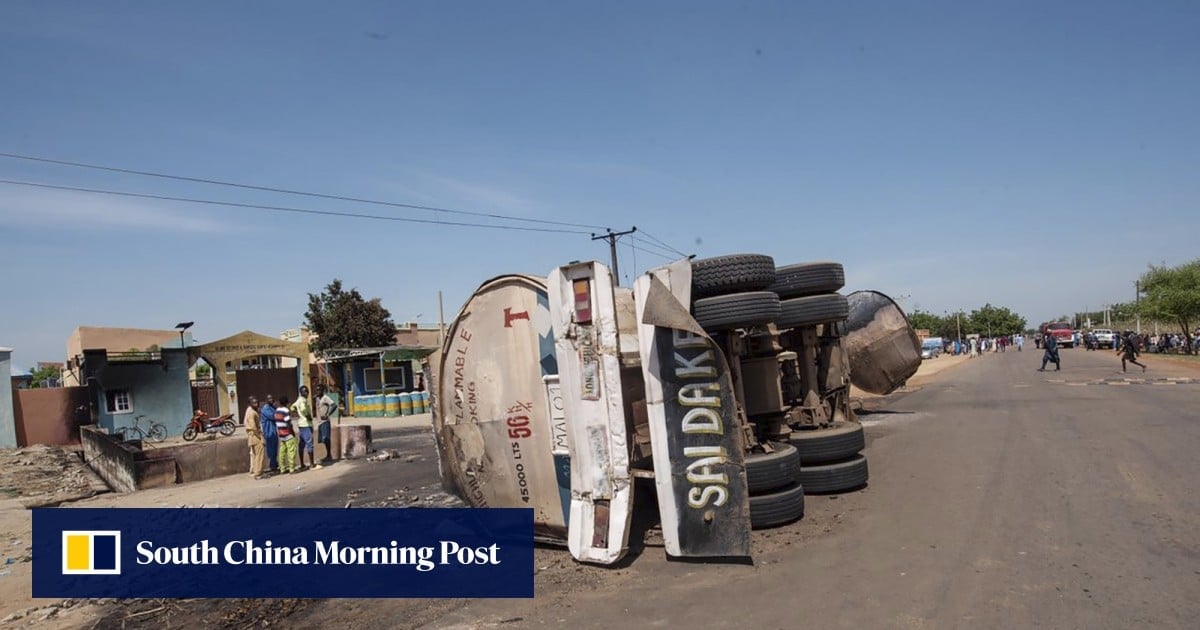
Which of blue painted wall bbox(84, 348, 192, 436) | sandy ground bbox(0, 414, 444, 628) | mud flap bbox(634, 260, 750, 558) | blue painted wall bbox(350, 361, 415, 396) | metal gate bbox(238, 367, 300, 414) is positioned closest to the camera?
mud flap bbox(634, 260, 750, 558)

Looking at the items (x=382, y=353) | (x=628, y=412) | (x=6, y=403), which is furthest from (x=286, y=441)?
(x=6, y=403)

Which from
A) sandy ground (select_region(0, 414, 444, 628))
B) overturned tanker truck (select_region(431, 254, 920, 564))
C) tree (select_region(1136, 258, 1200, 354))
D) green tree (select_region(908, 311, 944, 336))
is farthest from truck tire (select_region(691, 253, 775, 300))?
green tree (select_region(908, 311, 944, 336))

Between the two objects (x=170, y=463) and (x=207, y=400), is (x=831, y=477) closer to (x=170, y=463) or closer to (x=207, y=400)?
(x=170, y=463)

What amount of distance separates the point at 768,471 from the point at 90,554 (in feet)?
22.7

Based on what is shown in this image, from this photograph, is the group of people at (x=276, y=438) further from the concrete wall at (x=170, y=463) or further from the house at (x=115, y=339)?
the house at (x=115, y=339)

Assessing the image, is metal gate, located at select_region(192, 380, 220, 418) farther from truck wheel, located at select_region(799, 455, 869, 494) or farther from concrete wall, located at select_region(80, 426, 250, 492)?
truck wheel, located at select_region(799, 455, 869, 494)

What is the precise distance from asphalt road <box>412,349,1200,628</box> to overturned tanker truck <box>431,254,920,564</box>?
416 millimetres

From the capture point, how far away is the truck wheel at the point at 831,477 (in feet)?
24.4

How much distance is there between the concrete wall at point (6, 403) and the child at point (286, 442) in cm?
1590

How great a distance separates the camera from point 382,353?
2834 centimetres

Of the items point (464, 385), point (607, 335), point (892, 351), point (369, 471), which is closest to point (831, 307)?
point (607, 335)

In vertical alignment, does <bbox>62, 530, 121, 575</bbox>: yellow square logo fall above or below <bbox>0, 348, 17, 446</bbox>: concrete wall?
below

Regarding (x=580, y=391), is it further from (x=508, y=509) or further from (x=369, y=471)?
(x=369, y=471)

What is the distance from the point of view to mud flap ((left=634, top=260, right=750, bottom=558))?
5.40m
